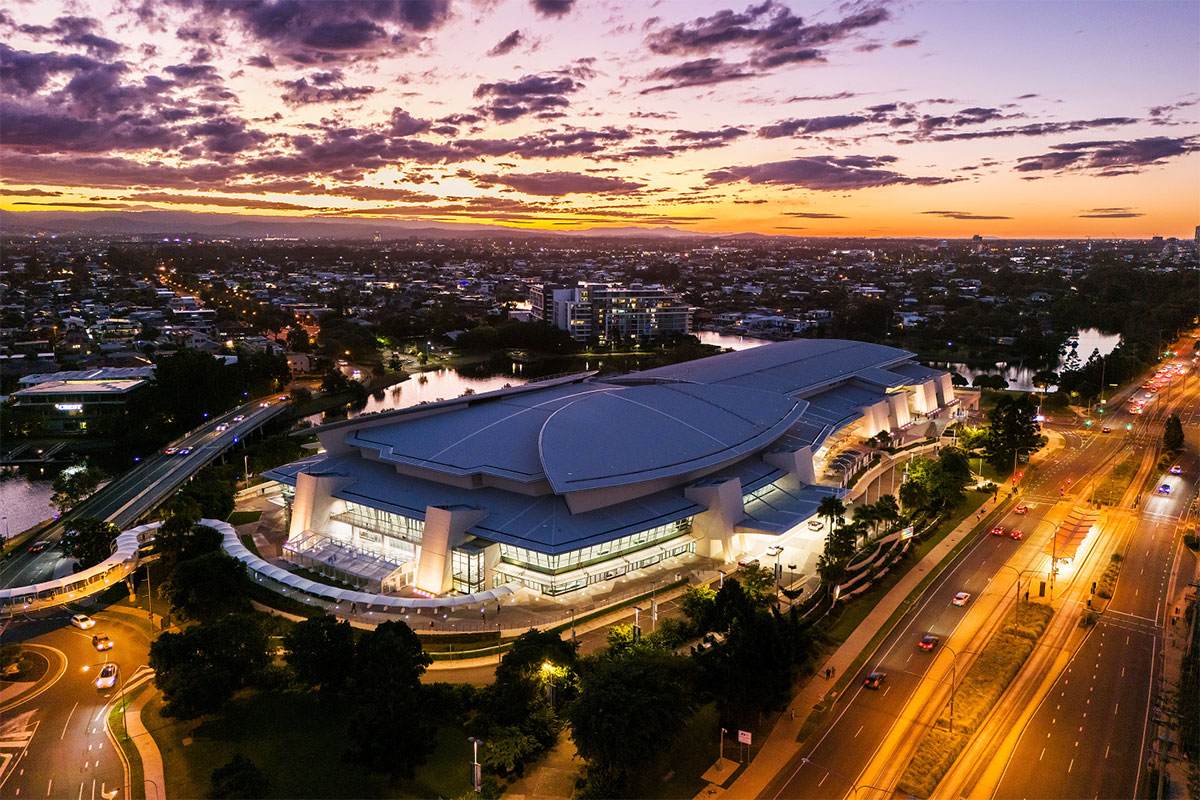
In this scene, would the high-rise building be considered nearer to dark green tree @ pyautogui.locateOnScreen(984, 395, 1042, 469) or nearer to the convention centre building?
dark green tree @ pyautogui.locateOnScreen(984, 395, 1042, 469)

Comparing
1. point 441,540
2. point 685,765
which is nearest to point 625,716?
point 685,765

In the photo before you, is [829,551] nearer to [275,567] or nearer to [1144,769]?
[1144,769]

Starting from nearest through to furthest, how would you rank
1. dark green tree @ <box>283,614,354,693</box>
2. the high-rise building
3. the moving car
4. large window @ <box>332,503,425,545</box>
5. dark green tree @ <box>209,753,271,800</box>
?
1. dark green tree @ <box>209,753,271,800</box>
2. dark green tree @ <box>283,614,354,693</box>
3. the moving car
4. large window @ <box>332,503,425,545</box>
5. the high-rise building

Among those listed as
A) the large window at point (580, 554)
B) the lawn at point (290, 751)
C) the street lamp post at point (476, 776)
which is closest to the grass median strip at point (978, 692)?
the street lamp post at point (476, 776)

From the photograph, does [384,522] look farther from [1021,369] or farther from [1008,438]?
[1021,369]

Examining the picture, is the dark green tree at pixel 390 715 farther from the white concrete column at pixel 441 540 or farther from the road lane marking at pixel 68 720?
the road lane marking at pixel 68 720

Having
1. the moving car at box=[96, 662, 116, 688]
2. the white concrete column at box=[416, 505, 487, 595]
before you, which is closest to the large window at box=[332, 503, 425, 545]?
the white concrete column at box=[416, 505, 487, 595]
